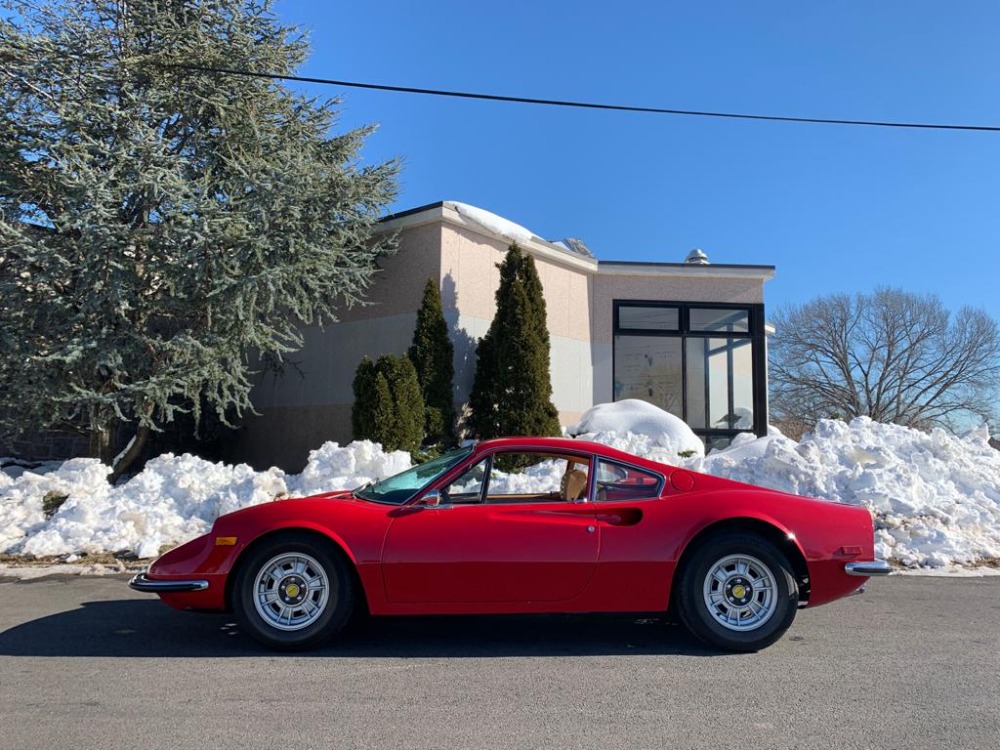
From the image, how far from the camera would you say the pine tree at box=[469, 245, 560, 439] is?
12.7 meters

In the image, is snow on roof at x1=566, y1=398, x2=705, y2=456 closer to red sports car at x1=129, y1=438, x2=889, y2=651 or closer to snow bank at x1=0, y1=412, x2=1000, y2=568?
snow bank at x1=0, y1=412, x2=1000, y2=568

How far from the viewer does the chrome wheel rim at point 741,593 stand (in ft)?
16.0

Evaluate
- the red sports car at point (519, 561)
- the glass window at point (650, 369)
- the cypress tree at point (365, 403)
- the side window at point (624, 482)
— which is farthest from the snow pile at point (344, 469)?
the glass window at point (650, 369)

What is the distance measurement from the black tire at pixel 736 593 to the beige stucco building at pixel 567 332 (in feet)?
29.3

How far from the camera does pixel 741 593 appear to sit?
490 centimetres

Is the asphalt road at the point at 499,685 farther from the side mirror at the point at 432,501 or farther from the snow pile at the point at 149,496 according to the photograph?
the snow pile at the point at 149,496

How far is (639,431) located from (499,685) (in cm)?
928

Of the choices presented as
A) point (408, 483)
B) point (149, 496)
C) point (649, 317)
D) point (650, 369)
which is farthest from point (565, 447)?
point (649, 317)

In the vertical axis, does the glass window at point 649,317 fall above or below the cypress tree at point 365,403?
above

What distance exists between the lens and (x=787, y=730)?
3623 mm

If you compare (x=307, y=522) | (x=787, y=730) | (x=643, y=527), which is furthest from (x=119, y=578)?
(x=787, y=730)

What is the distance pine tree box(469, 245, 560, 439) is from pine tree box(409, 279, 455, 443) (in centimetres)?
56

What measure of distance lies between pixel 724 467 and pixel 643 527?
6054 millimetres

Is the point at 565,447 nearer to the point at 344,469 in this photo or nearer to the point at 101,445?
the point at 344,469
